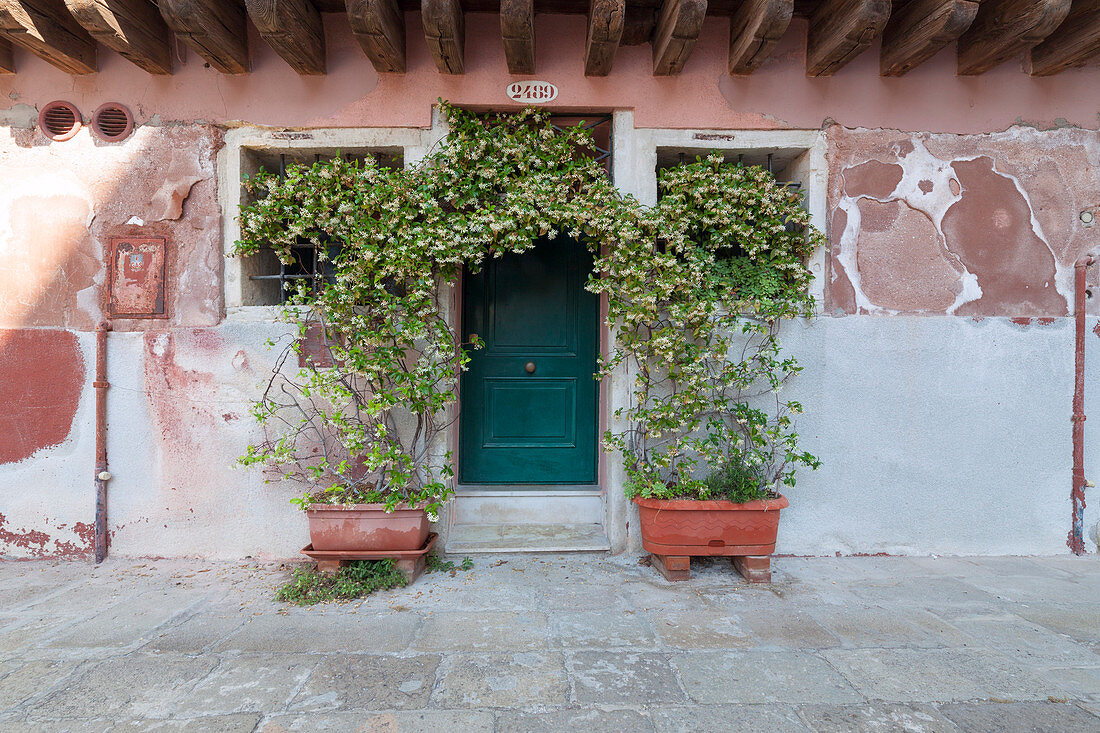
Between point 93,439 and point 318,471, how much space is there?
5.44 ft

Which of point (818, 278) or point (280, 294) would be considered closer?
point (818, 278)

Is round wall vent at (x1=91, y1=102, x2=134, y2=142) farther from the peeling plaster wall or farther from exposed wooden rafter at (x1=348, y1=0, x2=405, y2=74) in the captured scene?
exposed wooden rafter at (x1=348, y1=0, x2=405, y2=74)

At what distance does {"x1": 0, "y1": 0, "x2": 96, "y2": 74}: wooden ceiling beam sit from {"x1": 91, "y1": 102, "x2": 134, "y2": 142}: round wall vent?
254mm

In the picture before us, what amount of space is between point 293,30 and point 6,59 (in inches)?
81.6

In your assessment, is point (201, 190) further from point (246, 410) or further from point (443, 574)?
point (443, 574)

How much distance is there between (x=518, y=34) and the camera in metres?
3.21

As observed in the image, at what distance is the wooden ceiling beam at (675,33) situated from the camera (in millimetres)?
3074

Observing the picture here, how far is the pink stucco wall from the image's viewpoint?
3.65 m

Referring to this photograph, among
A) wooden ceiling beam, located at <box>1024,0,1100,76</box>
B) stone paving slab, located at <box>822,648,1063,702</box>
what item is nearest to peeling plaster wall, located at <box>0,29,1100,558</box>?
wooden ceiling beam, located at <box>1024,0,1100,76</box>

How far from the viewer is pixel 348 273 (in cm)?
330

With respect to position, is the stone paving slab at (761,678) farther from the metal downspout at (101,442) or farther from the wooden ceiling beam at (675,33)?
the metal downspout at (101,442)

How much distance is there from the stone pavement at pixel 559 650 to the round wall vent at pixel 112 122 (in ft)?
9.17

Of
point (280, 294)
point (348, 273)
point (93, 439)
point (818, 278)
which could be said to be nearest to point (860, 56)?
point (818, 278)

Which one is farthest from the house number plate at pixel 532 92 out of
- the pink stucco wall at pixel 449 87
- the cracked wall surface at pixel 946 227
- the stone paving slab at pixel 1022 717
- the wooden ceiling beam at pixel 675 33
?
the stone paving slab at pixel 1022 717
